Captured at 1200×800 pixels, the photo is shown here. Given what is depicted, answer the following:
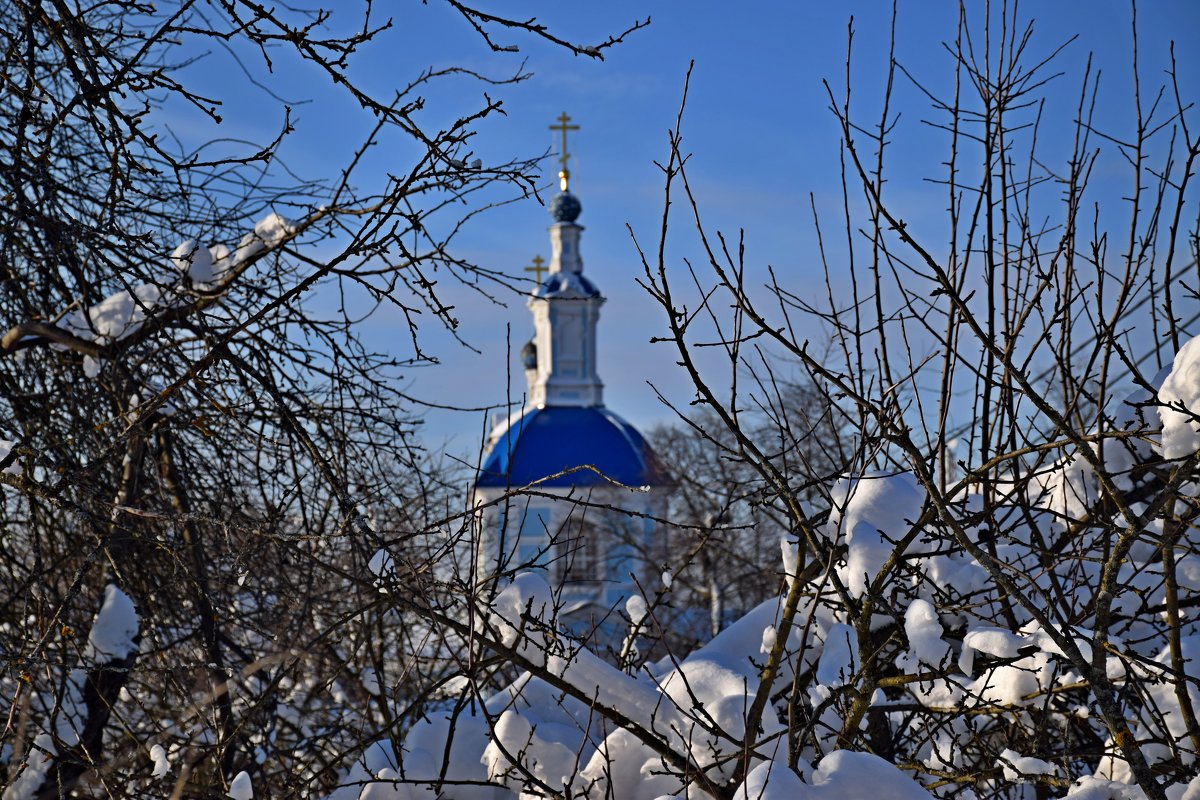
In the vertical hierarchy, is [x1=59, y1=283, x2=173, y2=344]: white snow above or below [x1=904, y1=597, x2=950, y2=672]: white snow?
above

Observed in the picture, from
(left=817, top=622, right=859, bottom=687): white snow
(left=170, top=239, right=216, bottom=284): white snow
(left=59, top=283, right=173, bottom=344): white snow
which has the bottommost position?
(left=817, top=622, right=859, bottom=687): white snow

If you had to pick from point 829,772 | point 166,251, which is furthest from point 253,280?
point 829,772

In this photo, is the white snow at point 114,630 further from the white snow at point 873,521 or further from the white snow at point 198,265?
the white snow at point 873,521

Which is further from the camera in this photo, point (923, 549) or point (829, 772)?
point (923, 549)

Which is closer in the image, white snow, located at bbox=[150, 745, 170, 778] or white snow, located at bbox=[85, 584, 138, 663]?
white snow, located at bbox=[150, 745, 170, 778]

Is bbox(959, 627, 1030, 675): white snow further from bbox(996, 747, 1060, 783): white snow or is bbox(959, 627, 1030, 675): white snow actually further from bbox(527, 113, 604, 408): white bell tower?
bbox(527, 113, 604, 408): white bell tower

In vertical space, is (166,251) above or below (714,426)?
below

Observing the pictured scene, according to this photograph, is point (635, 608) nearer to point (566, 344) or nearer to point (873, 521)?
point (873, 521)

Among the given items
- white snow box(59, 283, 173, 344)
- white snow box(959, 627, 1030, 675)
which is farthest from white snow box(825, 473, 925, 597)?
white snow box(59, 283, 173, 344)

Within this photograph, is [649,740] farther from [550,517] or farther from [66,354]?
[550,517]

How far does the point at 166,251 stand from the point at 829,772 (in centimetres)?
371

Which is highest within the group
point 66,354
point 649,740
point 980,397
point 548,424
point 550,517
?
point 548,424

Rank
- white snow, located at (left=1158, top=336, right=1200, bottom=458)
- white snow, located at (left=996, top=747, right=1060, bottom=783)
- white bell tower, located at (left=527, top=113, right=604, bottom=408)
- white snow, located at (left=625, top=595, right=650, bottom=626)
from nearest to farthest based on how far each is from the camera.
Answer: white snow, located at (left=1158, top=336, right=1200, bottom=458)
white snow, located at (left=996, top=747, right=1060, bottom=783)
white snow, located at (left=625, top=595, right=650, bottom=626)
white bell tower, located at (left=527, top=113, right=604, bottom=408)

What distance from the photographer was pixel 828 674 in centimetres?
315
